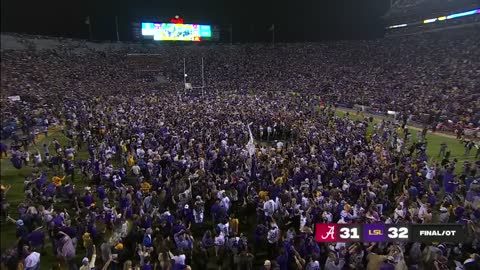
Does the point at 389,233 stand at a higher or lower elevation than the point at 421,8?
lower

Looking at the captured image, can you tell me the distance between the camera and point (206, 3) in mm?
65500

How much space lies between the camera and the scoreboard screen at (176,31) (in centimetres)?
6209

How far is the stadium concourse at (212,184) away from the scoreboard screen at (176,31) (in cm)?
2852

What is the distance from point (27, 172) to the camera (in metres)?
11.3

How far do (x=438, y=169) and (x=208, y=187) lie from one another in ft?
28.5

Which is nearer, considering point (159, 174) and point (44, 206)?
point (44, 206)

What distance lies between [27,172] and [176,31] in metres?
55.2

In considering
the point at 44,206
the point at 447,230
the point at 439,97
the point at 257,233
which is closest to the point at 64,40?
the point at 439,97

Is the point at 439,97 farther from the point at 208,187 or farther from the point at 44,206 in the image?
the point at 44,206
